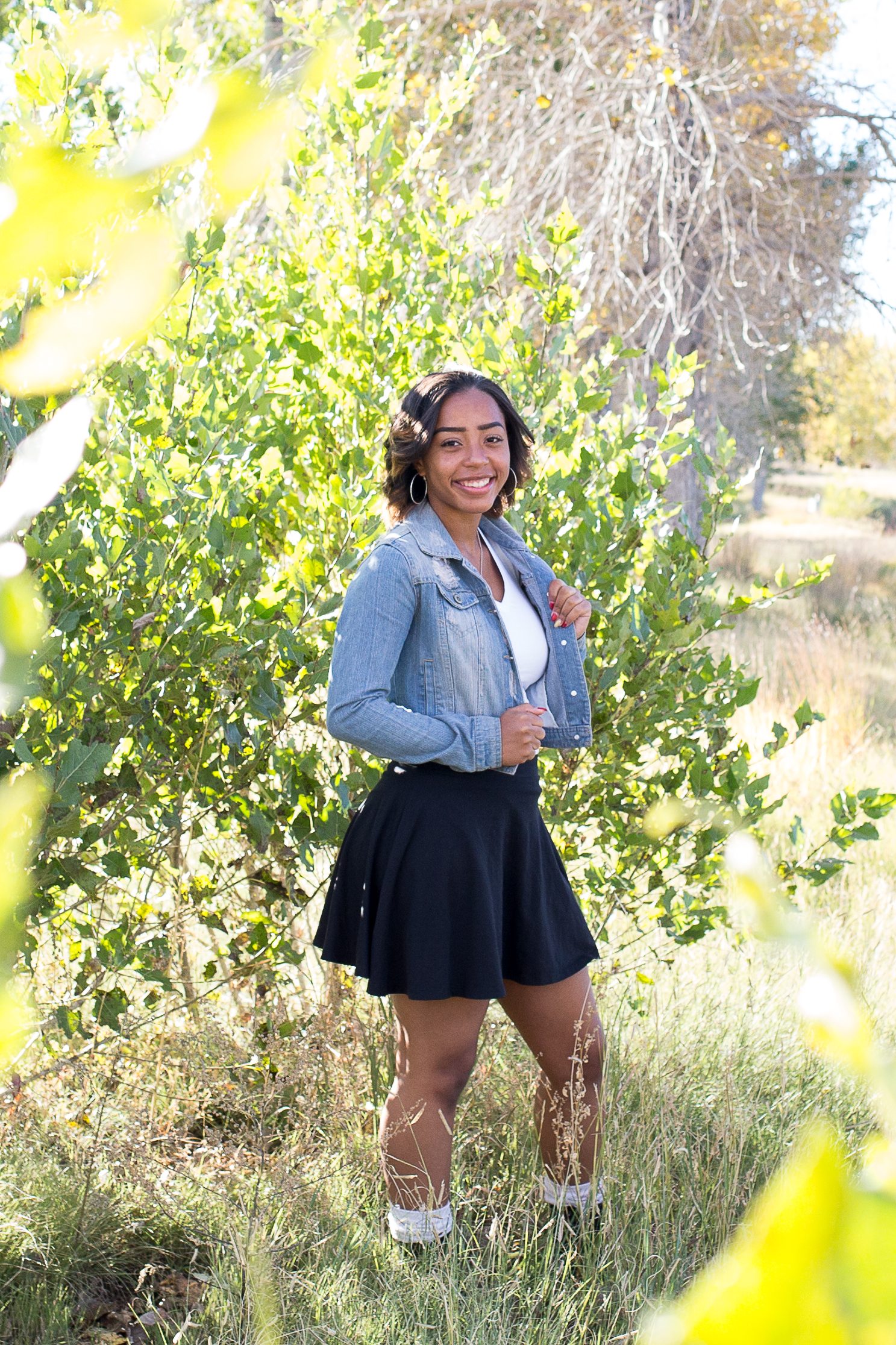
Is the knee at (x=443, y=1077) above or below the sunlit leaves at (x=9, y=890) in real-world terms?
below

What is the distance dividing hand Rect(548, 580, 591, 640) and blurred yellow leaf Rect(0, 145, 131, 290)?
7.54 feet

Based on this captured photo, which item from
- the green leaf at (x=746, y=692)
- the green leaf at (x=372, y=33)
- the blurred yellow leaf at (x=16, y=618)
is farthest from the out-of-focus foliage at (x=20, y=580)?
the green leaf at (x=372, y=33)

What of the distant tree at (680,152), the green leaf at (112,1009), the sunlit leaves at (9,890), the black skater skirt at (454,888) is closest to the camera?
the sunlit leaves at (9,890)

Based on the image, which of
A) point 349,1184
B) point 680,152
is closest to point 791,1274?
point 349,1184

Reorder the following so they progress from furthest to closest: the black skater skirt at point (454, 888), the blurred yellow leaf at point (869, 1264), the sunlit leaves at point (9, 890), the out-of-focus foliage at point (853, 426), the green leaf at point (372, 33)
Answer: the out-of-focus foliage at point (853, 426) → the green leaf at point (372, 33) → the black skater skirt at point (454, 888) → the sunlit leaves at point (9, 890) → the blurred yellow leaf at point (869, 1264)

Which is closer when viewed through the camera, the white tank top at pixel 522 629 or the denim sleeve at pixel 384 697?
the denim sleeve at pixel 384 697

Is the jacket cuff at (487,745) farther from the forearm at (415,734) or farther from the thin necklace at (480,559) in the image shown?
the thin necklace at (480,559)

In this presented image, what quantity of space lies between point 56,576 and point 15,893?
2146 millimetres

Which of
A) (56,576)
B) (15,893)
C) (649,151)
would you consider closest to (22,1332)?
(56,576)

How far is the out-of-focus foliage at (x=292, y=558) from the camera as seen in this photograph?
241 cm

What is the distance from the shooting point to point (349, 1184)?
2.74m

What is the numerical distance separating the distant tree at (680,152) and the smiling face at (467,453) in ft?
13.3

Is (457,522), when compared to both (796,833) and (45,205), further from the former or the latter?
(45,205)

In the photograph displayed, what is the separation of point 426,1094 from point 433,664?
91cm
